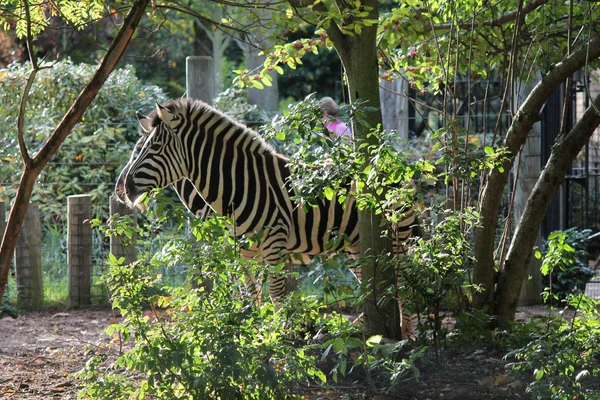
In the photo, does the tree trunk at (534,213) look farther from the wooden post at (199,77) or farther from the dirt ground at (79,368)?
the wooden post at (199,77)

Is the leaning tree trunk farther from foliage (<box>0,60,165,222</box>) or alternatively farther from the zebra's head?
foliage (<box>0,60,165,222</box>)

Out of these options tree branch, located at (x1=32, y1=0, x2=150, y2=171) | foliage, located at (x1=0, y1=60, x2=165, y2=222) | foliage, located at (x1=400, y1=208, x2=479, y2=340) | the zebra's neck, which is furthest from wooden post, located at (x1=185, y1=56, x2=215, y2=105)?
tree branch, located at (x1=32, y1=0, x2=150, y2=171)

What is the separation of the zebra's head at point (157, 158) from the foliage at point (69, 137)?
3.48 meters

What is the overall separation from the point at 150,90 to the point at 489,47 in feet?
19.6

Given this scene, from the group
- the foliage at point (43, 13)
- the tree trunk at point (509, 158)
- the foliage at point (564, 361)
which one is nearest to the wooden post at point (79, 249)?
the foliage at point (43, 13)

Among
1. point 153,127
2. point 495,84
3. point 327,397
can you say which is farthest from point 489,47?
point 495,84

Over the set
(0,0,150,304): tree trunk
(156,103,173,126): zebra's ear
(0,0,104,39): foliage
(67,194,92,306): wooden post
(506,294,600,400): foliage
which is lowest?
(506,294,600,400): foliage

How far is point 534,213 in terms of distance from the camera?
17.3 feet

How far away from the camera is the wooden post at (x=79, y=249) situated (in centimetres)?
809

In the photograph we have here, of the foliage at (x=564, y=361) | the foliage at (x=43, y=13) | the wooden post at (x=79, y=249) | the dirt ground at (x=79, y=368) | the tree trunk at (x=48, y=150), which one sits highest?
the foliage at (x=43, y=13)

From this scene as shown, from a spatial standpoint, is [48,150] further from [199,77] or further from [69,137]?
[69,137]

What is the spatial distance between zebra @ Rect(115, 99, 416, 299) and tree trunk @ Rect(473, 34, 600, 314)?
0.86 m

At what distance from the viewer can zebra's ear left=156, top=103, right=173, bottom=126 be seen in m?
5.99

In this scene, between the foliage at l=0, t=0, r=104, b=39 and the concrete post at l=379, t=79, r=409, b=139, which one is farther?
the concrete post at l=379, t=79, r=409, b=139
